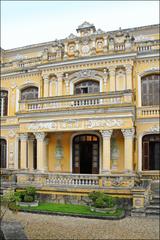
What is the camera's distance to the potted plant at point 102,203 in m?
11.6

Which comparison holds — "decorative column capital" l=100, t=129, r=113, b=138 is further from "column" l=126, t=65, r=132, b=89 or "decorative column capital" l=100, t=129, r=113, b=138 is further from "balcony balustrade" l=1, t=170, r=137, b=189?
"column" l=126, t=65, r=132, b=89

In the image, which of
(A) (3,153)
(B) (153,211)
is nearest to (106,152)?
(B) (153,211)

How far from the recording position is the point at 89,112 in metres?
14.4

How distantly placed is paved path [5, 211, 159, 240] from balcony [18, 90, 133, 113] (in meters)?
5.36

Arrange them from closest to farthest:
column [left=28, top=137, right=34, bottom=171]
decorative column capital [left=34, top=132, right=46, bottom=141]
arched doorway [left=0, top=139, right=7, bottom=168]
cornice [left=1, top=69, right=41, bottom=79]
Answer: decorative column capital [left=34, top=132, right=46, bottom=141] < column [left=28, top=137, right=34, bottom=171] < cornice [left=1, top=69, right=41, bottom=79] < arched doorway [left=0, top=139, right=7, bottom=168]

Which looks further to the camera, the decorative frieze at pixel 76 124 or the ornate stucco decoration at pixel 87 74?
the ornate stucco decoration at pixel 87 74

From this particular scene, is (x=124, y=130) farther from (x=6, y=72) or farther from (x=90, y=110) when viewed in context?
(x=6, y=72)

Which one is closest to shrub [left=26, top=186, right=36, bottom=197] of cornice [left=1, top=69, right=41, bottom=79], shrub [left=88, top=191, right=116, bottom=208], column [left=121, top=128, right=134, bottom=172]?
shrub [left=88, top=191, right=116, bottom=208]

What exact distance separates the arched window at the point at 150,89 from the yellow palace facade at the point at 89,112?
15 mm

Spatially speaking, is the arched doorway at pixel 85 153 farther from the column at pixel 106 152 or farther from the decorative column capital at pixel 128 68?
the decorative column capital at pixel 128 68

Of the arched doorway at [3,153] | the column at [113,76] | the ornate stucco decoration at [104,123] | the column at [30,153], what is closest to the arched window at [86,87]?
the column at [113,76]

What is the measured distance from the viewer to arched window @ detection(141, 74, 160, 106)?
1603 cm

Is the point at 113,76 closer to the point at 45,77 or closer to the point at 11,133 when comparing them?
the point at 45,77

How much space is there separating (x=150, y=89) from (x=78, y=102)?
13.2 feet
